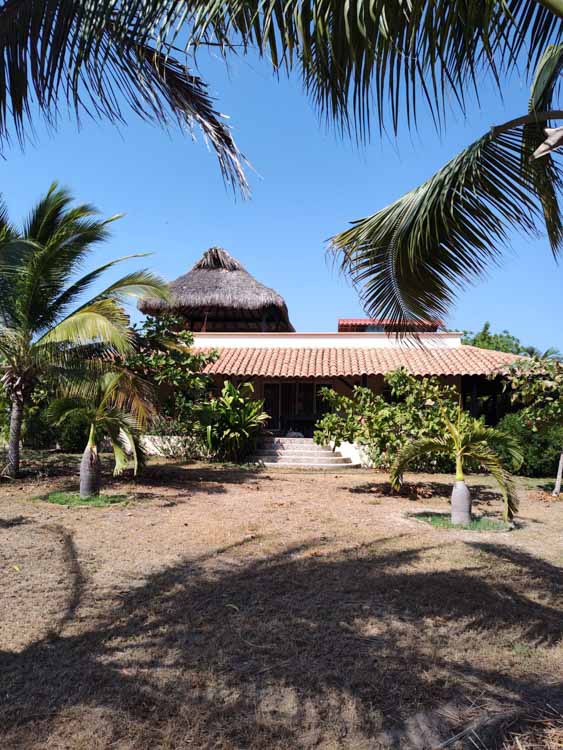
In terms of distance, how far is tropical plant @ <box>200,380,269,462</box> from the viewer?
50.1 feet

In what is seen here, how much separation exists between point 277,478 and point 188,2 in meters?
11.6

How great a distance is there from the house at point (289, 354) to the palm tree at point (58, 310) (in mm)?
5137

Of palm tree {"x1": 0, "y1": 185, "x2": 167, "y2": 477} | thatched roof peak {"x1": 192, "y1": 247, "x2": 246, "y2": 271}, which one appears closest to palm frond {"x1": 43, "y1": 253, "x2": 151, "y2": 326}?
palm tree {"x1": 0, "y1": 185, "x2": 167, "y2": 477}

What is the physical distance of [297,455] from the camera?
1642 cm

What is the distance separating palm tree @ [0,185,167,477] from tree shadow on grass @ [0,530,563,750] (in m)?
5.02

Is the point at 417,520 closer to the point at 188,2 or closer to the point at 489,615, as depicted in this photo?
the point at 489,615

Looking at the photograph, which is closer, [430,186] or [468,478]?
[430,186]

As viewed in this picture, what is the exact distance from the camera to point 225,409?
15430mm

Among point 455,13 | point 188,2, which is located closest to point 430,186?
point 455,13

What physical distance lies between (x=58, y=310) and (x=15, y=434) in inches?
102

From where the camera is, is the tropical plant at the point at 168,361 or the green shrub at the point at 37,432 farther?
the green shrub at the point at 37,432

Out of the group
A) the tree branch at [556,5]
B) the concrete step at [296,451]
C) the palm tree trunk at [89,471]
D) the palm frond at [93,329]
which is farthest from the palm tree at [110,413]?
the tree branch at [556,5]

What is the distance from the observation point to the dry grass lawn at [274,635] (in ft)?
9.10

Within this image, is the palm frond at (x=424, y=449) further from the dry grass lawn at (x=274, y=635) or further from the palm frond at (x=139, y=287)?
the palm frond at (x=139, y=287)
